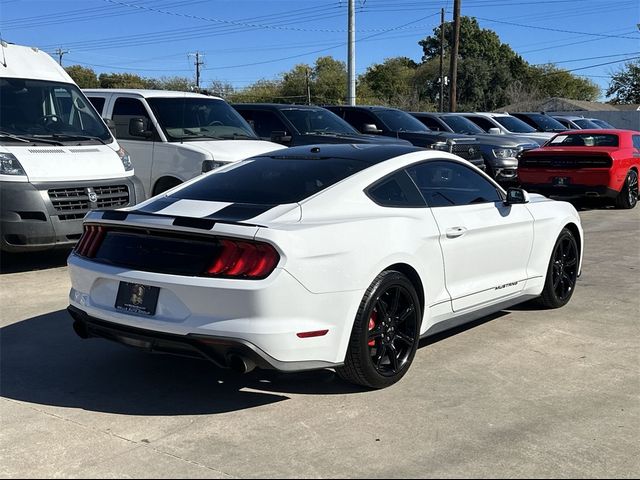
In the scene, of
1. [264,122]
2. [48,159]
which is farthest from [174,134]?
[264,122]

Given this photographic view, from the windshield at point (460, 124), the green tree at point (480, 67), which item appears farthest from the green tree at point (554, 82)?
the windshield at point (460, 124)

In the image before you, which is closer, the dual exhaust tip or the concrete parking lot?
the concrete parking lot

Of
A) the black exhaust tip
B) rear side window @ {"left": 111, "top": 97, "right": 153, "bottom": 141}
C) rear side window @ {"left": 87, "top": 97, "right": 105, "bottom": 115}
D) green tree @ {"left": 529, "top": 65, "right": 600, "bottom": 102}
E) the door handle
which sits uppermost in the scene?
green tree @ {"left": 529, "top": 65, "right": 600, "bottom": 102}

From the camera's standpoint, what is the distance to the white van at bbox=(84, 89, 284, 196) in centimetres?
961

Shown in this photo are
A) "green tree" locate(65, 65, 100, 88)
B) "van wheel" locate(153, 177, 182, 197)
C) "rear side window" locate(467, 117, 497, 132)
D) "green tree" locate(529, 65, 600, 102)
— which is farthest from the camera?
"green tree" locate(529, 65, 600, 102)

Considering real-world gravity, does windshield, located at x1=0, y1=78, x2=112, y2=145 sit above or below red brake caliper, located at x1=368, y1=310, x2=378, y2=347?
above

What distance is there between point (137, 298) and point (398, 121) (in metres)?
12.3

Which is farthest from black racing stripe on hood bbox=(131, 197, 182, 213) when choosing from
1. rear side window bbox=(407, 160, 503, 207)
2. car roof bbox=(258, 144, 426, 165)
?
rear side window bbox=(407, 160, 503, 207)

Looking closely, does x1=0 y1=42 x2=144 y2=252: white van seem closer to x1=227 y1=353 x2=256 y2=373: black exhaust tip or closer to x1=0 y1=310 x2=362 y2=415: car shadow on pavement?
x1=0 y1=310 x2=362 y2=415: car shadow on pavement

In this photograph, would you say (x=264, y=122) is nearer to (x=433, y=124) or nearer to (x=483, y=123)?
(x=433, y=124)

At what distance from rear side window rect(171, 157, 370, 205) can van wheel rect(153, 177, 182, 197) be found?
14.9 ft

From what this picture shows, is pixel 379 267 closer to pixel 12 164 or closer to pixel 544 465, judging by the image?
pixel 544 465

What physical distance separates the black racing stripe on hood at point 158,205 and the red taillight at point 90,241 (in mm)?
272

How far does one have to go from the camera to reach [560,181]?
13.8m
